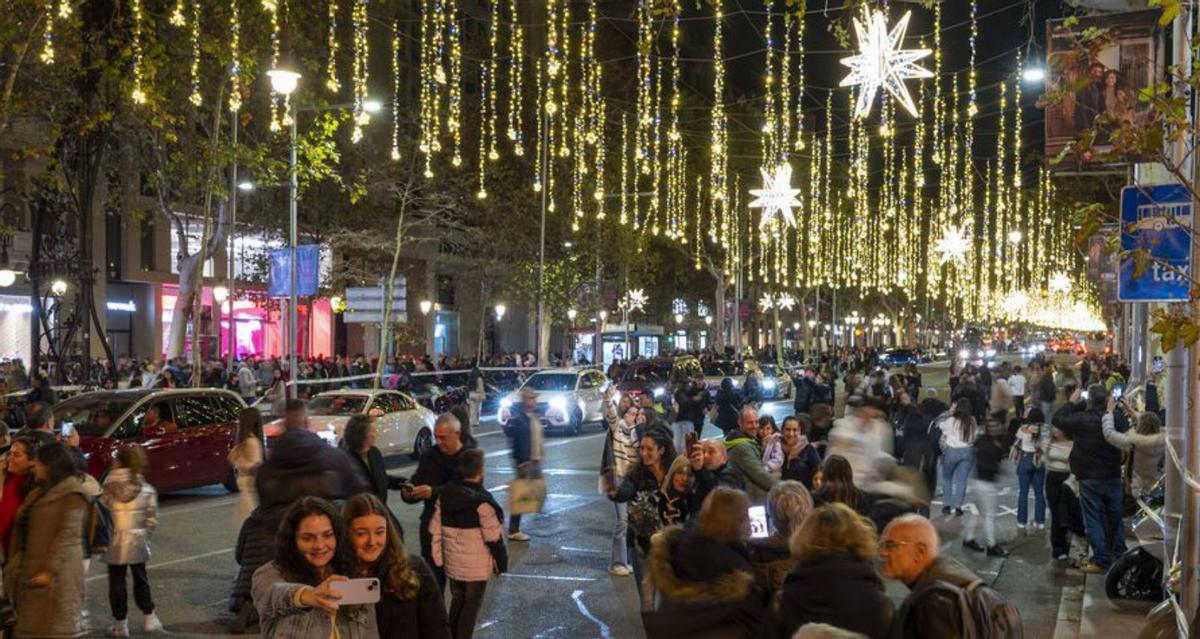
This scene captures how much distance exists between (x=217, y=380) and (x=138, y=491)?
19.0 metres

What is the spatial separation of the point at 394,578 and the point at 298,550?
408mm

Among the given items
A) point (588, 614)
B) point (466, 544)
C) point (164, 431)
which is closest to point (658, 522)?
point (466, 544)

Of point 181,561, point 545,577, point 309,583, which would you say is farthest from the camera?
point 181,561

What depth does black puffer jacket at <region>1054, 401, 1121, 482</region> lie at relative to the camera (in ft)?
36.2

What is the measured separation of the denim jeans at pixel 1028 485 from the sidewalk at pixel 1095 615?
2826 mm

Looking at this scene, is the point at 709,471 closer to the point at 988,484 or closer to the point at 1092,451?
the point at 1092,451

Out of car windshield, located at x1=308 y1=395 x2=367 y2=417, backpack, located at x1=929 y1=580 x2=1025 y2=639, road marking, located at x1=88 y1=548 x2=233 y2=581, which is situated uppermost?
backpack, located at x1=929 y1=580 x2=1025 y2=639

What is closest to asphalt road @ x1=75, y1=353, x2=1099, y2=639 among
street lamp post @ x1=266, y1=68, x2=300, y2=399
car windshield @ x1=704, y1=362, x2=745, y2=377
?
street lamp post @ x1=266, y1=68, x2=300, y2=399

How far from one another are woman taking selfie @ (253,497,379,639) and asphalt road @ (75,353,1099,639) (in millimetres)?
4571

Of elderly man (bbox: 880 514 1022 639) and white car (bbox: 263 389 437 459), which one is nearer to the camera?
elderly man (bbox: 880 514 1022 639)

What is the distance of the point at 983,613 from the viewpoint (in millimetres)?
4379

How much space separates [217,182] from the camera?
2436cm

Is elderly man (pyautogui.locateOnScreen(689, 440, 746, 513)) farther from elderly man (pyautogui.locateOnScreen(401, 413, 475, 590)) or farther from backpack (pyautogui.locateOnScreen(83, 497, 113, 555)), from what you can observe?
backpack (pyautogui.locateOnScreen(83, 497, 113, 555))

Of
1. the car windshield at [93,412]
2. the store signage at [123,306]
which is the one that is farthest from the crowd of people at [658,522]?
the store signage at [123,306]
